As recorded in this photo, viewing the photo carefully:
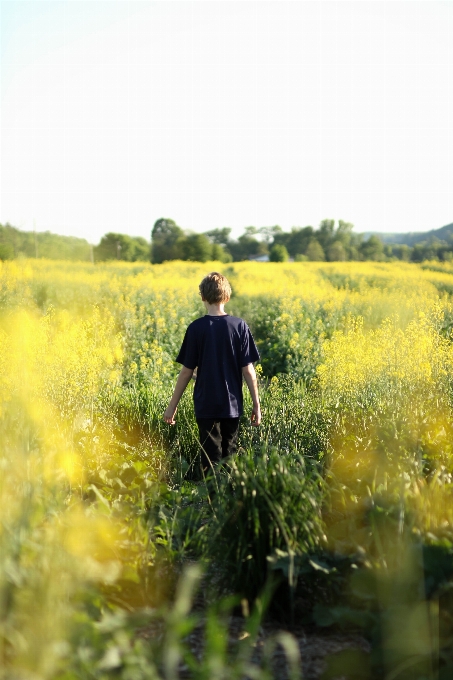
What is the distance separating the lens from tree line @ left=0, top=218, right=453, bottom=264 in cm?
1159

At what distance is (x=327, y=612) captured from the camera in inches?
97.3

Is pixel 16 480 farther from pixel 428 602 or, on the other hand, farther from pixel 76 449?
pixel 428 602

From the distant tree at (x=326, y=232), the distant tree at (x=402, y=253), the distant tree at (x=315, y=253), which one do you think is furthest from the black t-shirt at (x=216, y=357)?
the distant tree at (x=326, y=232)

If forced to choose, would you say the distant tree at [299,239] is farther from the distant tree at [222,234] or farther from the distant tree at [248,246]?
the distant tree at [222,234]

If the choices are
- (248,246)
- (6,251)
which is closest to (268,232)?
(248,246)

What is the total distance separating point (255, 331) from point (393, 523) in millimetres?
10008

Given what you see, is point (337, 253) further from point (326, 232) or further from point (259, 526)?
point (259, 526)

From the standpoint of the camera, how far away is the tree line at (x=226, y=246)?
11586mm

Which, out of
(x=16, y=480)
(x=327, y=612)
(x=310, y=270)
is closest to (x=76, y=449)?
(x=16, y=480)

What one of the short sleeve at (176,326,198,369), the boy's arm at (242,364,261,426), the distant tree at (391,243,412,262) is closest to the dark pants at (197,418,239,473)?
the boy's arm at (242,364,261,426)

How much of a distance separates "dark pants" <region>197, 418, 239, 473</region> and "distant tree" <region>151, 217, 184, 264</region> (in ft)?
155

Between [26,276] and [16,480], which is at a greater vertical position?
[26,276]

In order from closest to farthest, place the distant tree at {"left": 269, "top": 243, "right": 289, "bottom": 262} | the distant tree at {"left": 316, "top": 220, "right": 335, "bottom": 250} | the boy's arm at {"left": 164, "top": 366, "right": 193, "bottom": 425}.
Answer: the boy's arm at {"left": 164, "top": 366, "right": 193, "bottom": 425}, the distant tree at {"left": 269, "top": 243, "right": 289, "bottom": 262}, the distant tree at {"left": 316, "top": 220, "right": 335, "bottom": 250}

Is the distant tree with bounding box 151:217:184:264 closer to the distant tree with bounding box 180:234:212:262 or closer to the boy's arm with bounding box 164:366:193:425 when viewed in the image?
the distant tree with bounding box 180:234:212:262
